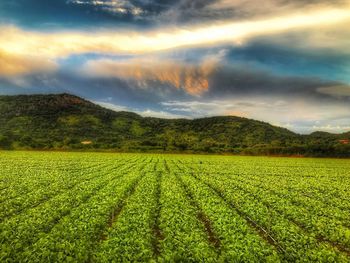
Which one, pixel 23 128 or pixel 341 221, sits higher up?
pixel 23 128

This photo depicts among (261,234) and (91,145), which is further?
(91,145)

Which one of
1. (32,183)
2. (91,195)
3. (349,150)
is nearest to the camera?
(91,195)

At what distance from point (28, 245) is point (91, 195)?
1100cm

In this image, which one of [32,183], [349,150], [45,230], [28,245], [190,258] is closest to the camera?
[190,258]

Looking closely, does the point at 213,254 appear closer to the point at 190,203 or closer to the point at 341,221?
the point at 190,203

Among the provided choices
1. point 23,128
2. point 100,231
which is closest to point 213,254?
point 100,231

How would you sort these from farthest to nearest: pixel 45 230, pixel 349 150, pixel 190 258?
pixel 349 150
pixel 45 230
pixel 190 258

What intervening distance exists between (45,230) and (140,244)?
5.42 metres

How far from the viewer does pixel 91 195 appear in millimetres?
22688

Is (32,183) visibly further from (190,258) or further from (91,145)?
(91,145)

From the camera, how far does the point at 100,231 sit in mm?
13867

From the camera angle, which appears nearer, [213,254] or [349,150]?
[213,254]

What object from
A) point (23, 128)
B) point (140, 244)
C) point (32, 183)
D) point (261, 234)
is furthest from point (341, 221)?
point (23, 128)

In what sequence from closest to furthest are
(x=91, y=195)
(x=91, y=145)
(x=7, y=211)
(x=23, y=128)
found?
(x=7, y=211) < (x=91, y=195) < (x=91, y=145) < (x=23, y=128)
